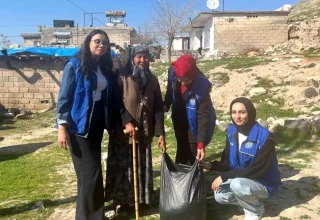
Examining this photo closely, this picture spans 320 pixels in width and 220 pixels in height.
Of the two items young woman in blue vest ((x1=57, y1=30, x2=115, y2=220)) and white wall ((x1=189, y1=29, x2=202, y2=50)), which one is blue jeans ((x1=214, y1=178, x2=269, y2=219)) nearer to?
young woman in blue vest ((x1=57, y1=30, x2=115, y2=220))

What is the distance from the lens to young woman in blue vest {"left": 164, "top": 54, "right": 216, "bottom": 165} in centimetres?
304

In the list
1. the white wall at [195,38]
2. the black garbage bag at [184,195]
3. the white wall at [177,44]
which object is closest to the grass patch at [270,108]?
the black garbage bag at [184,195]

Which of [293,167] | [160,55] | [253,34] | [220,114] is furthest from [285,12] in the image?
[293,167]

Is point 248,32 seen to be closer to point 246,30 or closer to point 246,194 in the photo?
point 246,30

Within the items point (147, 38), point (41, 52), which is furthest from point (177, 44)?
point (41, 52)

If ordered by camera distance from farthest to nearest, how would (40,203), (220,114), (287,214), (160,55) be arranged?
(160,55) < (220,114) < (40,203) < (287,214)

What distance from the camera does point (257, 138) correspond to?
2.88 metres

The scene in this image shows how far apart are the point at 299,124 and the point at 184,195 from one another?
436cm

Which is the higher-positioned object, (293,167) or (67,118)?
(67,118)

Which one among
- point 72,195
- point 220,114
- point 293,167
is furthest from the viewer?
point 220,114

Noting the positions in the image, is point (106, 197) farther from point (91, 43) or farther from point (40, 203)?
point (91, 43)

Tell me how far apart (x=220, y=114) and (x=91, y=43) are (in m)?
6.76

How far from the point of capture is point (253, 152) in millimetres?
2891

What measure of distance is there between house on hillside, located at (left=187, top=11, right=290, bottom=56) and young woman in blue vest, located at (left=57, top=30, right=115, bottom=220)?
1730 cm
